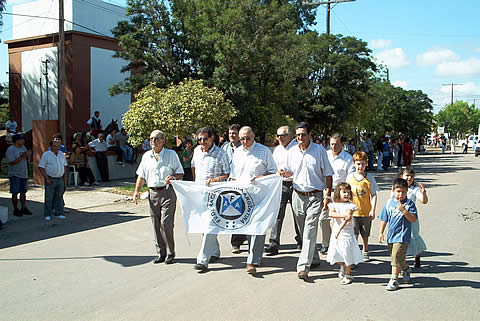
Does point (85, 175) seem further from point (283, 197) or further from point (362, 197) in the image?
point (362, 197)

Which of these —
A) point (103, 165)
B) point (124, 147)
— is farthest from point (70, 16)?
point (103, 165)

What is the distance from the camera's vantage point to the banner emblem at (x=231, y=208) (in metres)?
6.70

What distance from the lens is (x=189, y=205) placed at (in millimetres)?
6914

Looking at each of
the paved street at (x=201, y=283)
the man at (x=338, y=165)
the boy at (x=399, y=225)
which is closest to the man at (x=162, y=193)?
the paved street at (x=201, y=283)

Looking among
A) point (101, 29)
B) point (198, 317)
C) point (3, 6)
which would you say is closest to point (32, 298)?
point (198, 317)

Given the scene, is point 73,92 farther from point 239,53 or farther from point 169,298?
point 169,298

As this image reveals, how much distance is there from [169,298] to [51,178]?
6.25 metres

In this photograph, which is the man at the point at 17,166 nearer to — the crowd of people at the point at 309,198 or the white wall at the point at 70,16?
the crowd of people at the point at 309,198

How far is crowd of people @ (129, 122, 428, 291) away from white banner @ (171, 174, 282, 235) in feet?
0.45

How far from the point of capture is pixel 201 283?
19.4 ft

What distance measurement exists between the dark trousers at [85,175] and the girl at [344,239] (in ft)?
39.5

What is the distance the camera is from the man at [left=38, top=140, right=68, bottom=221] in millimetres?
10336

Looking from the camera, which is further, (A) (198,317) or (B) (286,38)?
(B) (286,38)

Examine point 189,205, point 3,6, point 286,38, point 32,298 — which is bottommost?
point 32,298
